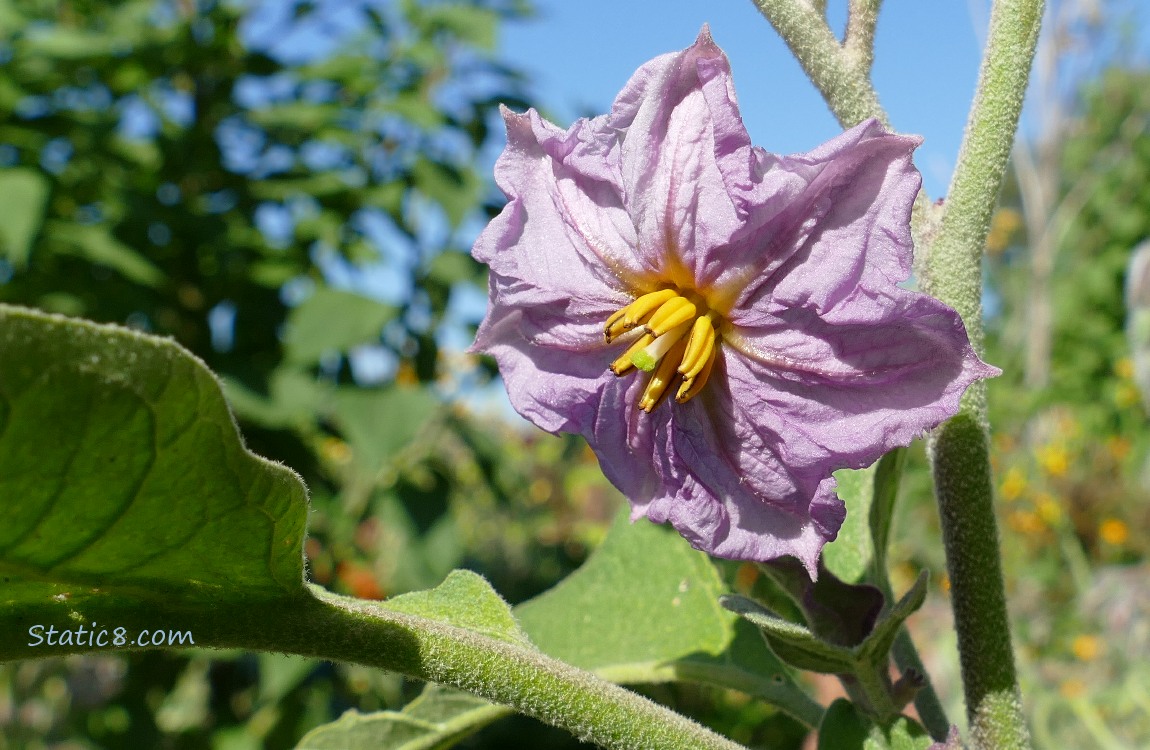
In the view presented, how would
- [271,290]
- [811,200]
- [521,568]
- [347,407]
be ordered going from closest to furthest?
[811,200] → [347,407] → [271,290] → [521,568]

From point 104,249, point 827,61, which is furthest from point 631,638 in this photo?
point 104,249

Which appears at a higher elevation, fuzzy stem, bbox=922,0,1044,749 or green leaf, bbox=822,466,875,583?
fuzzy stem, bbox=922,0,1044,749

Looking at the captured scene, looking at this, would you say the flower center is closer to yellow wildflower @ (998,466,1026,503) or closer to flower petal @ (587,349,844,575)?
flower petal @ (587,349,844,575)

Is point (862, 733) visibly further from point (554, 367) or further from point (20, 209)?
point (20, 209)

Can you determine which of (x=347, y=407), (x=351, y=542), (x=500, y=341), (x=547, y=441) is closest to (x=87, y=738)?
(x=351, y=542)

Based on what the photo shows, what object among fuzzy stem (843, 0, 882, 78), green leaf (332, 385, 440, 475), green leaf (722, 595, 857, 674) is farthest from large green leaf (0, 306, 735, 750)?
green leaf (332, 385, 440, 475)

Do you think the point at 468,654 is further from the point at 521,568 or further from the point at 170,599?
the point at 521,568
